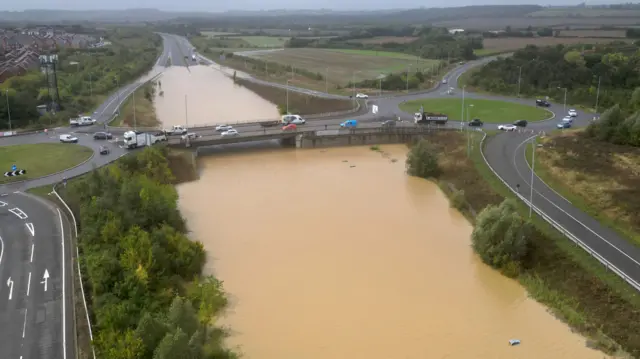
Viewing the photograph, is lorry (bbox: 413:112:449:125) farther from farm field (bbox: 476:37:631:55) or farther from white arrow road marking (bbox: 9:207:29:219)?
farm field (bbox: 476:37:631:55)

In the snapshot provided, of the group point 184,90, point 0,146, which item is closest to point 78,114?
point 0,146

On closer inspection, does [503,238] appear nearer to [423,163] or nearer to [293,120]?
[423,163]

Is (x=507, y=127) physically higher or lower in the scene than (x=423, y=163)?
higher

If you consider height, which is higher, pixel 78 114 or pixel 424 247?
pixel 78 114

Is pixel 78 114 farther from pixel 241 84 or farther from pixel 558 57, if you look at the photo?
pixel 558 57

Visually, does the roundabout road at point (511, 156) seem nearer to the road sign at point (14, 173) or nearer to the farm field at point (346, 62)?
the road sign at point (14, 173)

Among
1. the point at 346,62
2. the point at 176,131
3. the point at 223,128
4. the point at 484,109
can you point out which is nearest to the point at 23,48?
the point at 346,62
